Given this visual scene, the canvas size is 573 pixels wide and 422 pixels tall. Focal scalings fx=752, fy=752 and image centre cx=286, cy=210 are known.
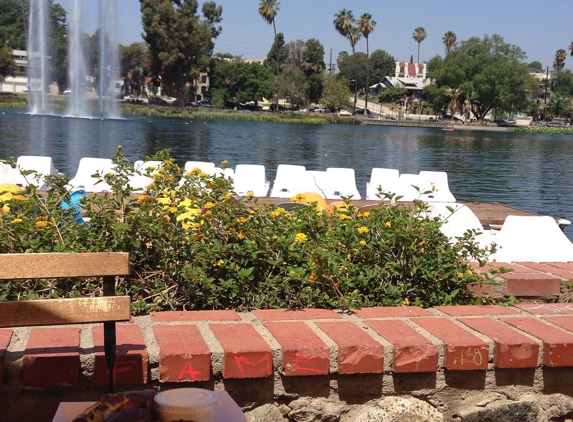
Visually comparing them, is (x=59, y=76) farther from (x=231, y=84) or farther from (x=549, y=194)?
(x=549, y=194)

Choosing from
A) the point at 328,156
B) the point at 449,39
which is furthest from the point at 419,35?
the point at 328,156

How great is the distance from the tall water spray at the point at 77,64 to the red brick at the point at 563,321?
4755 centimetres

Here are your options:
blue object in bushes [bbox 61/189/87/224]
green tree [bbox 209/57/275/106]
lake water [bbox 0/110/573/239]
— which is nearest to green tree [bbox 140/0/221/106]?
green tree [bbox 209/57/275/106]

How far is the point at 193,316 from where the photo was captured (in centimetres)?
304

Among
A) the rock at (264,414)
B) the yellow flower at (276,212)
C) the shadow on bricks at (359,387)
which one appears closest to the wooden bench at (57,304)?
the rock at (264,414)

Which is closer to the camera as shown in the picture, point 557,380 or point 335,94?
point 557,380

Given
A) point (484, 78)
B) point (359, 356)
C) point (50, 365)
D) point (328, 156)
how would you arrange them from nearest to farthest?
point (50, 365)
point (359, 356)
point (328, 156)
point (484, 78)

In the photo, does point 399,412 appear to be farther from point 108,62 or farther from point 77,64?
point 108,62

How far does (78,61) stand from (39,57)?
3.06 metres

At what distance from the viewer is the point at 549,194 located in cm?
2359

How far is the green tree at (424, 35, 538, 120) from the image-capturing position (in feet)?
311

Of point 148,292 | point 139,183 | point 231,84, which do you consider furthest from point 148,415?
point 231,84

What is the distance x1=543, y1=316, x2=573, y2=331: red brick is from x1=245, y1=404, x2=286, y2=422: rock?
51.4 inches

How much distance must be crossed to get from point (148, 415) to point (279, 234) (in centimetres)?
168
